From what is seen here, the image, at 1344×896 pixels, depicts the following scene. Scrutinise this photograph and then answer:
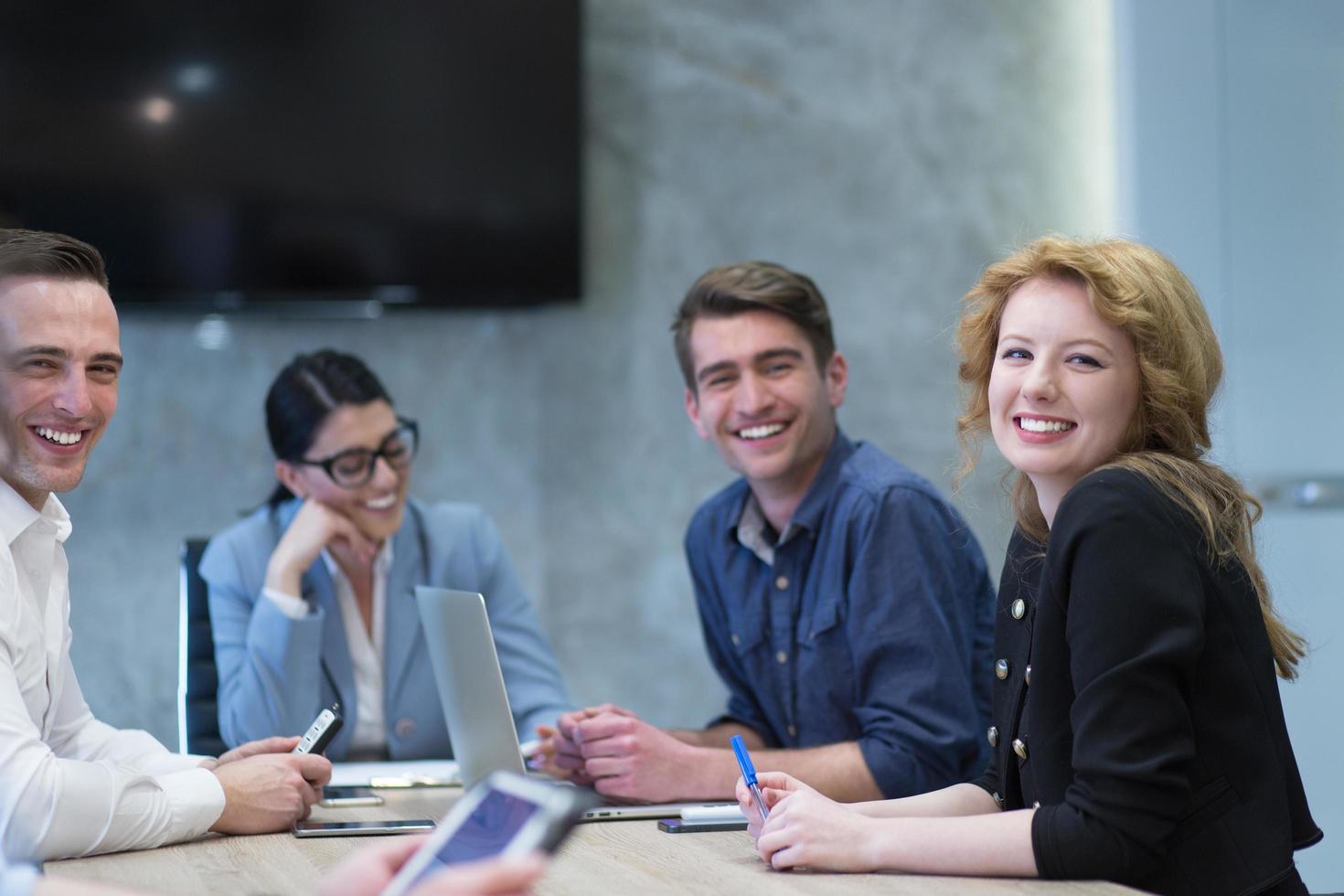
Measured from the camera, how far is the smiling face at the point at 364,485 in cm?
268

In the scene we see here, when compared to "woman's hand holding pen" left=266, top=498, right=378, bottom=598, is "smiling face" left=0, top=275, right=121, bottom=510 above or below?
above

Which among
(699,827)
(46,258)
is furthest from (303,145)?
(699,827)

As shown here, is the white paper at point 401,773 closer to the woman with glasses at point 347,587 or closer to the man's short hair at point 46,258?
the woman with glasses at point 347,587

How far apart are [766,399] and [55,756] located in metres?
1.23

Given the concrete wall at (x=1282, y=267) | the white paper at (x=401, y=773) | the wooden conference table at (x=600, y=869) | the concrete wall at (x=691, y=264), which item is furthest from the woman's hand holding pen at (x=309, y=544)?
the concrete wall at (x=1282, y=267)

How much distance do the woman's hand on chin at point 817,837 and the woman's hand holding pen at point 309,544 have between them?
4.54ft

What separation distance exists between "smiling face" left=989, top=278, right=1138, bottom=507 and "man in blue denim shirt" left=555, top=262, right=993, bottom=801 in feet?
1.93

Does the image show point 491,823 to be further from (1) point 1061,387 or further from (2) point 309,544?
(2) point 309,544

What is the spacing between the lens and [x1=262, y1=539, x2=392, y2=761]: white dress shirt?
255cm

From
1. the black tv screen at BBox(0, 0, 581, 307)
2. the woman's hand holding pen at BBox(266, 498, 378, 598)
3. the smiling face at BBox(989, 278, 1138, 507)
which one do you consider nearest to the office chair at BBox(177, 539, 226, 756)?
the woman's hand holding pen at BBox(266, 498, 378, 598)

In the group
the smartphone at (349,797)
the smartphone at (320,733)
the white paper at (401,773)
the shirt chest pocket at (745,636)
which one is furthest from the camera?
the shirt chest pocket at (745,636)

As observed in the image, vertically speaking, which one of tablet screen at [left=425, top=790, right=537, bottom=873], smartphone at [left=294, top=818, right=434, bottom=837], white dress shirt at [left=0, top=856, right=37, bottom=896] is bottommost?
smartphone at [left=294, top=818, right=434, bottom=837]

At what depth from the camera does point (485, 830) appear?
1021 millimetres

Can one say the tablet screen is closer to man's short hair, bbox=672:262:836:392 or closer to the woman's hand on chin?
the woman's hand on chin
